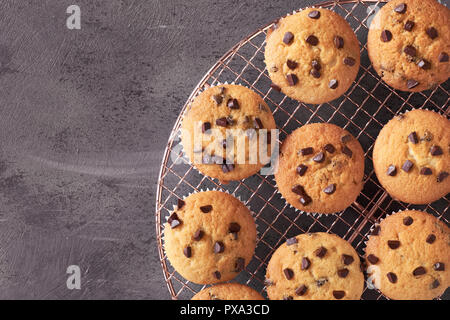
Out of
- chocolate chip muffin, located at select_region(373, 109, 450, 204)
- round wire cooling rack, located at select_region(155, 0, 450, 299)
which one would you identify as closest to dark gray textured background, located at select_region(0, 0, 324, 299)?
round wire cooling rack, located at select_region(155, 0, 450, 299)

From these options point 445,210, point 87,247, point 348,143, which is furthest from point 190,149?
point 445,210

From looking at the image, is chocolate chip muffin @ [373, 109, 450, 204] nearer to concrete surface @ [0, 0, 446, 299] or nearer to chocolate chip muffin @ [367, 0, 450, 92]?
chocolate chip muffin @ [367, 0, 450, 92]

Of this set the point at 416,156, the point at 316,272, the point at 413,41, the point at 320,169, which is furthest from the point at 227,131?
the point at 413,41

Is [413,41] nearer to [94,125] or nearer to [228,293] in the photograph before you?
[228,293]

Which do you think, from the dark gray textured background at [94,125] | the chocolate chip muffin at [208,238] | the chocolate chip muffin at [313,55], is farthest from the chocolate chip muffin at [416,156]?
the dark gray textured background at [94,125]

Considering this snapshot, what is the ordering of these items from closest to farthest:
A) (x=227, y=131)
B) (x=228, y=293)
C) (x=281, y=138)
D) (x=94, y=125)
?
(x=227, y=131)
(x=228, y=293)
(x=281, y=138)
(x=94, y=125)

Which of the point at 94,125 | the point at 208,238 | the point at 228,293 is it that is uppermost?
the point at 94,125

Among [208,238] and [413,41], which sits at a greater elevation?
[413,41]

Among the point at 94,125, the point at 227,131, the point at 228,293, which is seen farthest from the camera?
the point at 94,125
